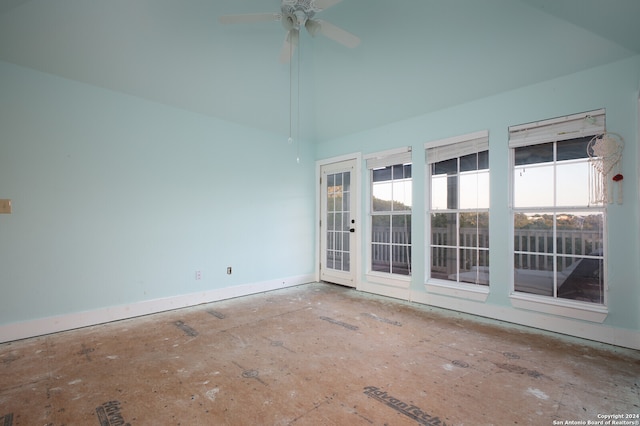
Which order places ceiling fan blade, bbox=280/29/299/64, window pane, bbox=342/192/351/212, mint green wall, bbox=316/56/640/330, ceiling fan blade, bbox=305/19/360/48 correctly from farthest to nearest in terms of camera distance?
1. window pane, bbox=342/192/351/212
2. mint green wall, bbox=316/56/640/330
3. ceiling fan blade, bbox=280/29/299/64
4. ceiling fan blade, bbox=305/19/360/48

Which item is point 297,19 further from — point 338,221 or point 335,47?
point 338,221

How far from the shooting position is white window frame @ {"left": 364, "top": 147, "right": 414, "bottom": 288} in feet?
14.4

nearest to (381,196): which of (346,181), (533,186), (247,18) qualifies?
(346,181)

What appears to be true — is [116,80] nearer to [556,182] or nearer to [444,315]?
[444,315]

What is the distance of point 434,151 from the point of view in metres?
4.11

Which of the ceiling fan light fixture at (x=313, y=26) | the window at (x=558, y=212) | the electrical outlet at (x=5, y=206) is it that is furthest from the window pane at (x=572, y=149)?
the electrical outlet at (x=5, y=206)

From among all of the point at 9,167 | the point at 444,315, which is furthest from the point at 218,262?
the point at 444,315

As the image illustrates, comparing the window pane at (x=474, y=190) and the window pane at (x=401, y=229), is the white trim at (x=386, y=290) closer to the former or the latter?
the window pane at (x=401, y=229)

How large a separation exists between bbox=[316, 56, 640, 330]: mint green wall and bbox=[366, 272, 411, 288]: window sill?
0.15 m

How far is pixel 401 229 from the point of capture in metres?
4.55

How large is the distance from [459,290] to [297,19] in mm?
3461

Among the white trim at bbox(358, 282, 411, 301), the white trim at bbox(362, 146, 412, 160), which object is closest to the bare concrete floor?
the white trim at bbox(358, 282, 411, 301)

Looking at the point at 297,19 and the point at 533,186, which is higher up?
the point at 297,19

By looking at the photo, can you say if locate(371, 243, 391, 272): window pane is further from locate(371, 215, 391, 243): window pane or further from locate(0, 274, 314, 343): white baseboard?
locate(0, 274, 314, 343): white baseboard
